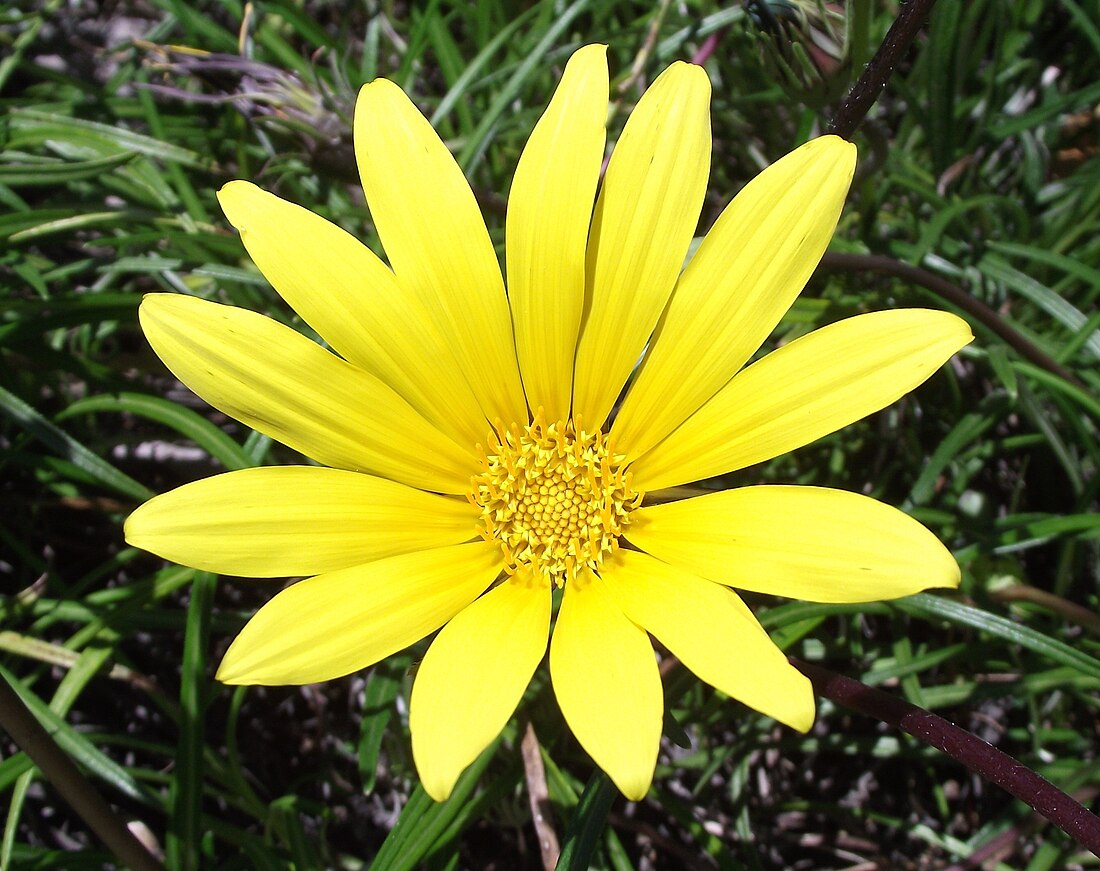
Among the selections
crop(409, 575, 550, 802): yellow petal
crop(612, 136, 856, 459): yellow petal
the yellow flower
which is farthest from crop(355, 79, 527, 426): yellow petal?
crop(409, 575, 550, 802): yellow petal

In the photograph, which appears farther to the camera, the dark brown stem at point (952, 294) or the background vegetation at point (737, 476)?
the background vegetation at point (737, 476)

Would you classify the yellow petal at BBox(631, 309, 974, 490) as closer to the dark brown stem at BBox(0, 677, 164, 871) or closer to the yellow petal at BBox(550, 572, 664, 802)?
the yellow petal at BBox(550, 572, 664, 802)

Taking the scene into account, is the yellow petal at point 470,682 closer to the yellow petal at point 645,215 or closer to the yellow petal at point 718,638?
the yellow petal at point 718,638

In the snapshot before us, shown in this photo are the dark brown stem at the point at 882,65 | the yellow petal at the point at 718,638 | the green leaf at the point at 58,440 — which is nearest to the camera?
the yellow petal at the point at 718,638

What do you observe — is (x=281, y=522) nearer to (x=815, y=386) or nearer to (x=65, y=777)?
(x=65, y=777)

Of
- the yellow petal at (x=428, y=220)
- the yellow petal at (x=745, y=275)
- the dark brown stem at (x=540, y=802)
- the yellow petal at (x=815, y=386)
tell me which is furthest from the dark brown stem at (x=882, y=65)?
the dark brown stem at (x=540, y=802)

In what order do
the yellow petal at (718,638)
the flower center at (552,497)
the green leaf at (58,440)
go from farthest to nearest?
the green leaf at (58,440) < the flower center at (552,497) < the yellow petal at (718,638)
